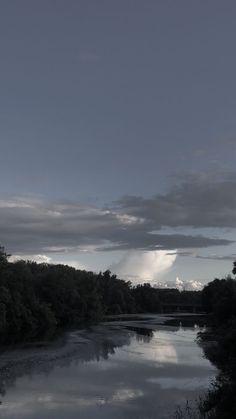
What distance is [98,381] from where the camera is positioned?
35.2m

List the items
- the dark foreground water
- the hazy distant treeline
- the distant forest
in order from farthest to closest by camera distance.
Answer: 1. the hazy distant treeline
2. the dark foreground water
3. the distant forest

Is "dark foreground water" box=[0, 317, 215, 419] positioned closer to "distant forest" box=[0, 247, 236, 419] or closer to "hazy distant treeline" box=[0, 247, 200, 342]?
"distant forest" box=[0, 247, 236, 419]

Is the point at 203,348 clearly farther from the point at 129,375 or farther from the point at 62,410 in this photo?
the point at 62,410

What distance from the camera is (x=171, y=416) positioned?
80.7 ft

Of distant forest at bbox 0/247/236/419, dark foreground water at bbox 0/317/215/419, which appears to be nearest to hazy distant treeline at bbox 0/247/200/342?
distant forest at bbox 0/247/236/419

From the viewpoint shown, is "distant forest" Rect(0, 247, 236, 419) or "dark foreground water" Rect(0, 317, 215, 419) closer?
"distant forest" Rect(0, 247, 236, 419)

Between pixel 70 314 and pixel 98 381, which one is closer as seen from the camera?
pixel 98 381

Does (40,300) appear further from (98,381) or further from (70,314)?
(98,381)

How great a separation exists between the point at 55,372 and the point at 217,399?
22812 millimetres

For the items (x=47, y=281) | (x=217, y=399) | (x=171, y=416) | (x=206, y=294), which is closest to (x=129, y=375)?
(x=171, y=416)

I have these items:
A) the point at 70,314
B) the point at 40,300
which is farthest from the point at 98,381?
the point at 70,314

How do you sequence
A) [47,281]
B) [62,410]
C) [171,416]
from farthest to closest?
1. [47,281]
2. [62,410]
3. [171,416]

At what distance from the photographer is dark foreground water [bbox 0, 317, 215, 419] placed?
26.5 m

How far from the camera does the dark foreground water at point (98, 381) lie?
26.5m
